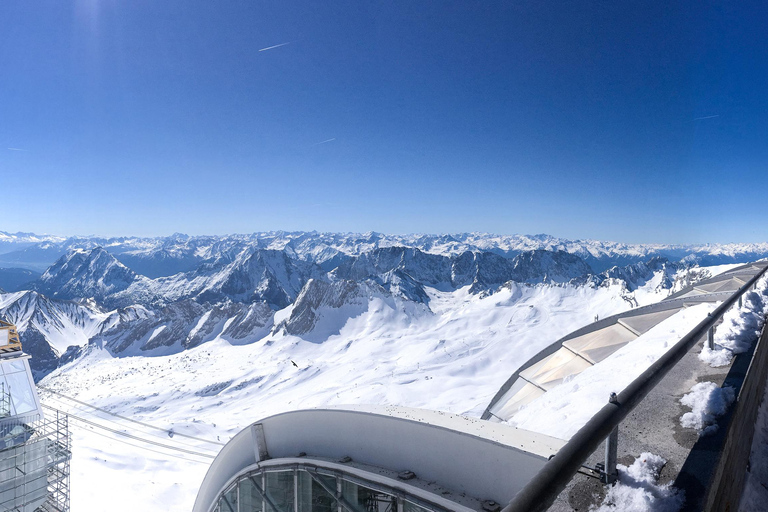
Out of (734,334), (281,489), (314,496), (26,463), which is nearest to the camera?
(734,334)

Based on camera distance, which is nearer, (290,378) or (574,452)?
(574,452)

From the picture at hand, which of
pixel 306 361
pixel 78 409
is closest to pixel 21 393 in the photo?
pixel 78 409

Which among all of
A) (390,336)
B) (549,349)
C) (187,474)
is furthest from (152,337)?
(549,349)

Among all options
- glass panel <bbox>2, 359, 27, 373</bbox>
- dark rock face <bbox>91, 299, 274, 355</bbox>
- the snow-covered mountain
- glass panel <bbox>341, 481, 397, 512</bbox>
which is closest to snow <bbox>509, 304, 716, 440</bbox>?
glass panel <bbox>341, 481, 397, 512</bbox>

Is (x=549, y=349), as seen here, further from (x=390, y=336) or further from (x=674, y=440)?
(x=390, y=336)

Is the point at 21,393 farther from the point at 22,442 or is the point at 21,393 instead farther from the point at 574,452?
the point at 574,452

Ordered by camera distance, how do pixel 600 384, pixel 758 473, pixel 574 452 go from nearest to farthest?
pixel 574 452 → pixel 758 473 → pixel 600 384

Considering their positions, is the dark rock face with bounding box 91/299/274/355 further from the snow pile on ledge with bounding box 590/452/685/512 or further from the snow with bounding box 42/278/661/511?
the snow pile on ledge with bounding box 590/452/685/512
